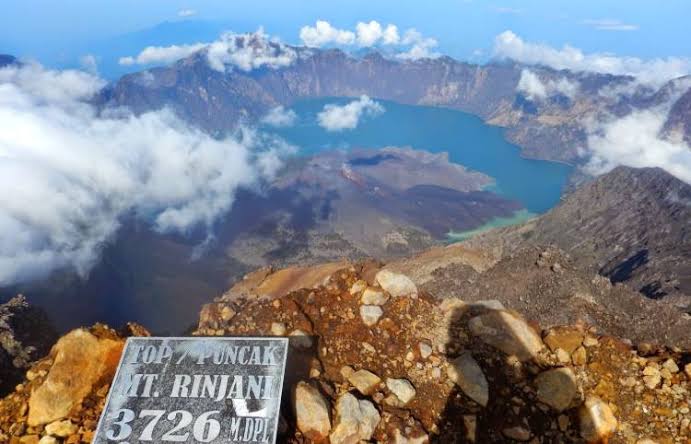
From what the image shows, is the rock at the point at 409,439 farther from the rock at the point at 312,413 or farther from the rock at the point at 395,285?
the rock at the point at 395,285

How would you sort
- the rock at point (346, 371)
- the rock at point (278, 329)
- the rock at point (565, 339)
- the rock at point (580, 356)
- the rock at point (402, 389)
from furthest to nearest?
the rock at point (278, 329)
the rock at point (565, 339)
the rock at point (580, 356)
the rock at point (346, 371)
the rock at point (402, 389)

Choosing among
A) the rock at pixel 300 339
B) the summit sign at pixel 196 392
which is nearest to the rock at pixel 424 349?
the rock at pixel 300 339

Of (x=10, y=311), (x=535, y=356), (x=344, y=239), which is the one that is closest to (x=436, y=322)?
(x=535, y=356)

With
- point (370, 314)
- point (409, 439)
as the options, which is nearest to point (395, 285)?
point (370, 314)

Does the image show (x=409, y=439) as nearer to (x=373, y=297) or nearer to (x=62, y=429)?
(x=373, y=297)

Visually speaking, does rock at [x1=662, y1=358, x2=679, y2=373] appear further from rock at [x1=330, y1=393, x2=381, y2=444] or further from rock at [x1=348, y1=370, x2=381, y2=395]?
rock at [x1=330, y1=393, x2=381, y2=444]

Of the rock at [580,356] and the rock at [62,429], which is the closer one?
the rock at [62,429]
